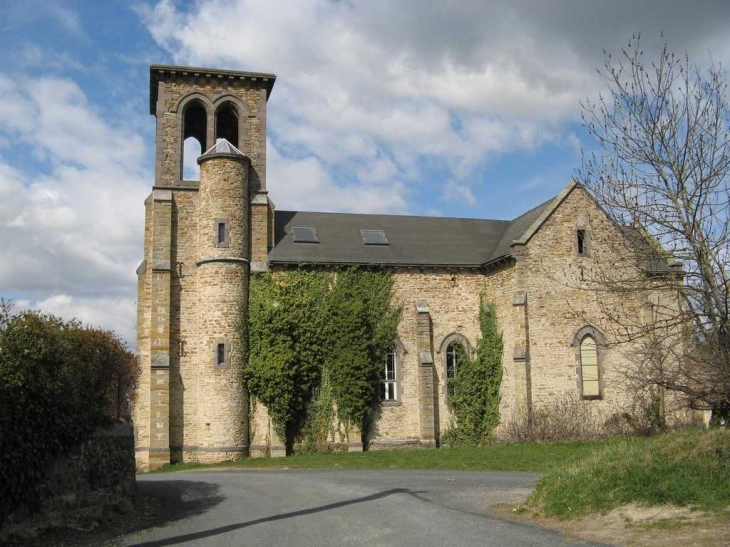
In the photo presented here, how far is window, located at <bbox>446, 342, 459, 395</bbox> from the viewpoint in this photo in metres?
29.5

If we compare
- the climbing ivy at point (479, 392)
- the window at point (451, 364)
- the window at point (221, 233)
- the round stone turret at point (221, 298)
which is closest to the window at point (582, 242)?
the climbing ivy at point (479, 392)

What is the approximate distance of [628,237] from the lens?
44.4 feet

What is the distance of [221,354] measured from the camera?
27438 millimetres

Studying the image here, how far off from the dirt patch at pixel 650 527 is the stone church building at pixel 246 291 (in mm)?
15658

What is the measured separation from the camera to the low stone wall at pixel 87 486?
40.1ft

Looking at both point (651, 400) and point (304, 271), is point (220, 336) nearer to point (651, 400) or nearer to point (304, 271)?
point (304, 271)

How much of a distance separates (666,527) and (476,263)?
20.3 metres

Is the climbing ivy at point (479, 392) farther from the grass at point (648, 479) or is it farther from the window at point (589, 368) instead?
the grass at point (648, 479)

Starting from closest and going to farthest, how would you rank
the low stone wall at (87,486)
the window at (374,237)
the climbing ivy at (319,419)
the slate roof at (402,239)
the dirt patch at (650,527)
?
the dirt patch at (650,527) < the low stone wall at (87,486) < the climbing ivy at (319,419) < the slate roof at (402,239) < the window at (374,237)

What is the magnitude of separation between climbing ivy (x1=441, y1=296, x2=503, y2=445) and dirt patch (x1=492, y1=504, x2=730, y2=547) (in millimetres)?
16915

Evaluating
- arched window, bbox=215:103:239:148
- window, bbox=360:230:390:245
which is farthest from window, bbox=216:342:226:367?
arched window, bbox=215:103:239:148

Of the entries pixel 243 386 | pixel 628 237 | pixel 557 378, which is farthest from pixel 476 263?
pixel 628 237

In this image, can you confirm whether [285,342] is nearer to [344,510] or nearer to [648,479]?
[344,510]

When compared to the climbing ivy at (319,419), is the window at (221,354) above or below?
above
